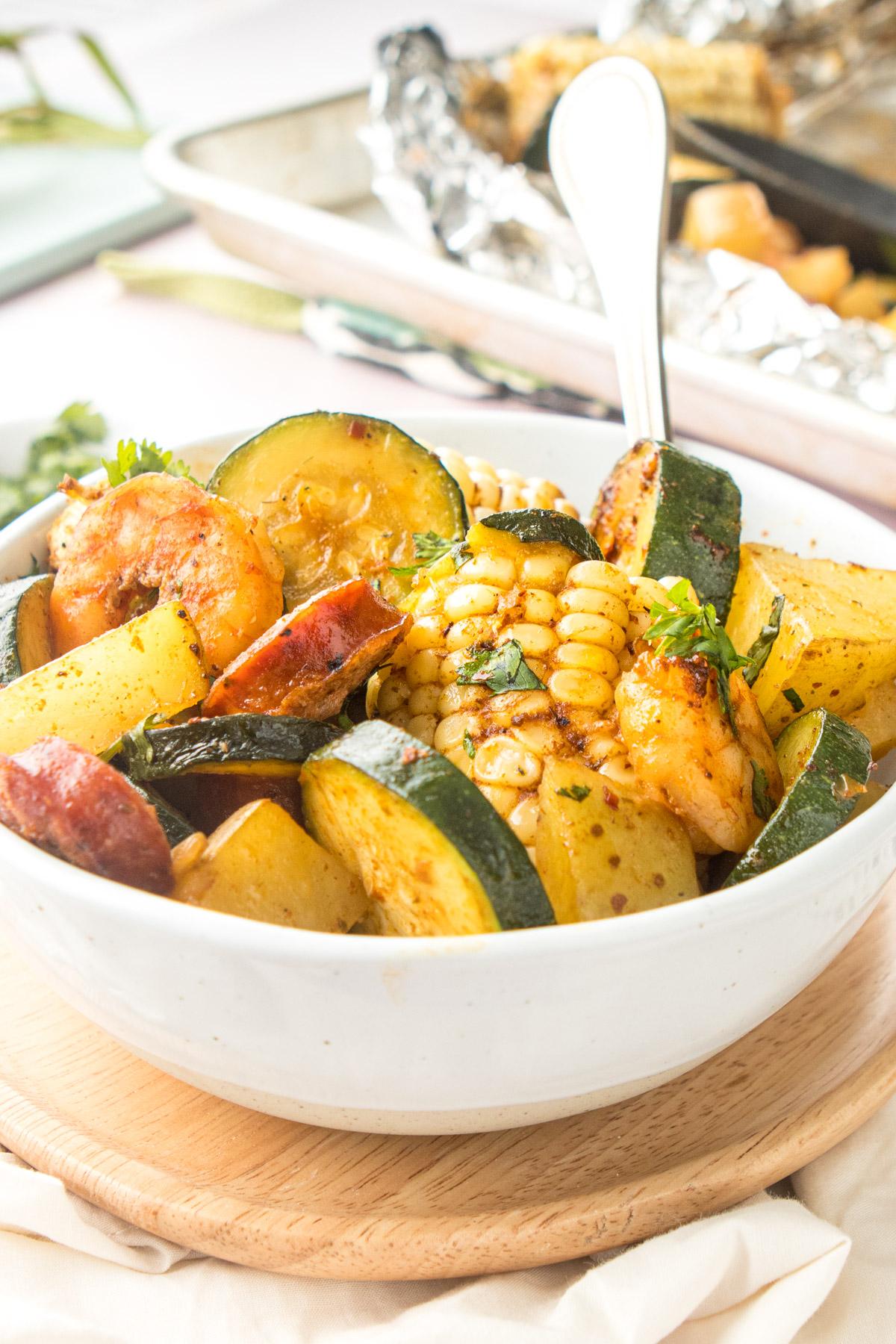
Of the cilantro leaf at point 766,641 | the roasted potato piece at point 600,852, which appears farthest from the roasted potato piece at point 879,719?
the roasted potato piece at point 600,852

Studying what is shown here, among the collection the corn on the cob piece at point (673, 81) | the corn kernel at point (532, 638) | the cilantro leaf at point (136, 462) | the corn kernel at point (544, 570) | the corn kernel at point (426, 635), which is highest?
the corn on the cob piece at point (673, 81)

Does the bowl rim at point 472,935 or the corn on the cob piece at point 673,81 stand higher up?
the corn on the cob piece at point 673,81

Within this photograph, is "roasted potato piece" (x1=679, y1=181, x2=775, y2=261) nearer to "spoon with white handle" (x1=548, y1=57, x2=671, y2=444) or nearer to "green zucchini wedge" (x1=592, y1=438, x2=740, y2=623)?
"spoon with white handle" (x1=548, y1=57, x2=671, y2=444)

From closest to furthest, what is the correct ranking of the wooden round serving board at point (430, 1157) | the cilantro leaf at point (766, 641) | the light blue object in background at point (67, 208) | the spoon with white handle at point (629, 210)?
the wooden round serving board at point (430, 1157), the cilantro leaf at point (766, 641), the spoon with white handle at point (629, 210), the light blue object in background at point (67, 208)

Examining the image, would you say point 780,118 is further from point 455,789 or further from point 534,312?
point 455,789

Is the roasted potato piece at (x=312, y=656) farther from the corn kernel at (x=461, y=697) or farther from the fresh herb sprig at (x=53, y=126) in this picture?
the fresh herb sprig at (x=53, y=126)

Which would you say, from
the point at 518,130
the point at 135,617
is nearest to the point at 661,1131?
the point at 135,617
